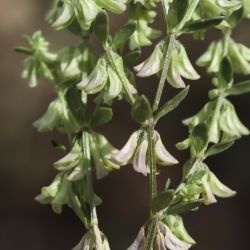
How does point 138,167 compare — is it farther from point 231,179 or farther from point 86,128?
point 231,179

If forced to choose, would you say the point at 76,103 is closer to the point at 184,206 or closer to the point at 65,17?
the point at 65,17

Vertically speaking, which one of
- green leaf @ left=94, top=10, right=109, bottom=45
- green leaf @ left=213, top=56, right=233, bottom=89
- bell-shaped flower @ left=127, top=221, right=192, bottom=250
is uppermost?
green leaf @ left=94, top=10, right=109, bottom=45

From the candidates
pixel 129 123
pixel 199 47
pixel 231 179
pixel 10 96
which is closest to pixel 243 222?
pixel 231 179

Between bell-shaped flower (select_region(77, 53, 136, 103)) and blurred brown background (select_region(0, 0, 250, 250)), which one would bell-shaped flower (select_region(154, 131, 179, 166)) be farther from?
blurred brown background (select_region(0, 0, 250, 250))

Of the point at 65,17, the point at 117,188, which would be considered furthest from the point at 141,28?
the point at 117,188

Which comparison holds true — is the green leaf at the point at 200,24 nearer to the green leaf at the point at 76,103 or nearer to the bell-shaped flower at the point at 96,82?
the bell-shaped flower at the point at 96,82

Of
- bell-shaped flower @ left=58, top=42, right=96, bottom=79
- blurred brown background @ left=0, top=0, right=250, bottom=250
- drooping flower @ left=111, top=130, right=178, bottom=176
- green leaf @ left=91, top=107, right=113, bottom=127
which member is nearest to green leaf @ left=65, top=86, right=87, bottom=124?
green leaf @ left=91, top=107, right=113, bottom=127

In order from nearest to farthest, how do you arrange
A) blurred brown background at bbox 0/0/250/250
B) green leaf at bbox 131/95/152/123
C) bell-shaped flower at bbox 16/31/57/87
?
green leaf at bbox 131/95/152/123 < bell-shaped flower at bbox 16/31/57/87 < blurred brown background at bbox 0/0/250/250
